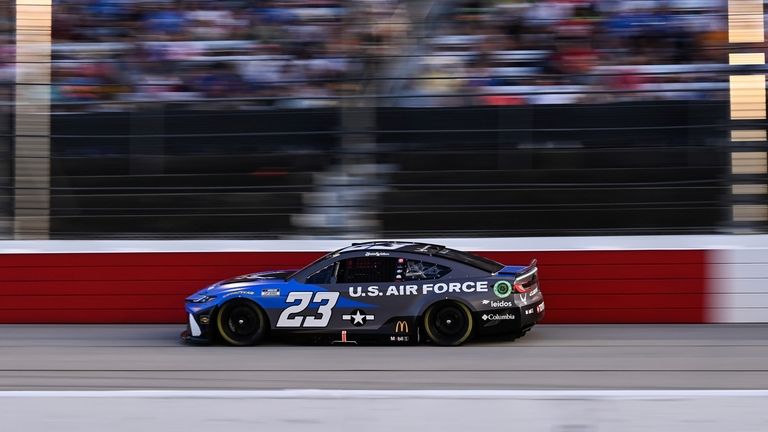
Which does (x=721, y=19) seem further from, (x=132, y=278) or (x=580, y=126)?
(x=132, y=278)

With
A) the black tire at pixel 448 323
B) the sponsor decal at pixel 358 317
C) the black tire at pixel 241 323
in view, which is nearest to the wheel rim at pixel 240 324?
the black tire at pixel 241 323

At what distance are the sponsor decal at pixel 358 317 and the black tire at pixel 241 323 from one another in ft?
2.67

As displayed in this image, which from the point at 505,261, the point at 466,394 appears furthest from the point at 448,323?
the point at 466,394

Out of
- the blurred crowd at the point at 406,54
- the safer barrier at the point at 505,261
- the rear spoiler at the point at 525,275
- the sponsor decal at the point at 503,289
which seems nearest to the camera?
the sponsor decal at the point at 503,289

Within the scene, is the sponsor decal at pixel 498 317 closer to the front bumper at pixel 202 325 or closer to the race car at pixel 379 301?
the race car at pixel 379 301

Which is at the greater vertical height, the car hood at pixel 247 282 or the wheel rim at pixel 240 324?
the car hood at pixel 247 282

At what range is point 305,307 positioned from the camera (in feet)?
32.2

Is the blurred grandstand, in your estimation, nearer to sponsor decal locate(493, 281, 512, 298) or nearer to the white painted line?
sponsor decal locate(493, 281, 512, 298)

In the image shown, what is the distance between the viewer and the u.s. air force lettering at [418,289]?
31.5 feet

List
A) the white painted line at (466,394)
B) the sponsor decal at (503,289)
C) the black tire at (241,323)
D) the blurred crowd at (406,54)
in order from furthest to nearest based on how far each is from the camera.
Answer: the blurred crowd at (406,54), the black tire at (241,323), the sponsor decal at (503,289), the white painted line at (466,394)

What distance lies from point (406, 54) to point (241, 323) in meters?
3.81

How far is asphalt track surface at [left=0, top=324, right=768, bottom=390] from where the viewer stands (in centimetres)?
788

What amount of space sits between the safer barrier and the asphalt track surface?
1.38ft
